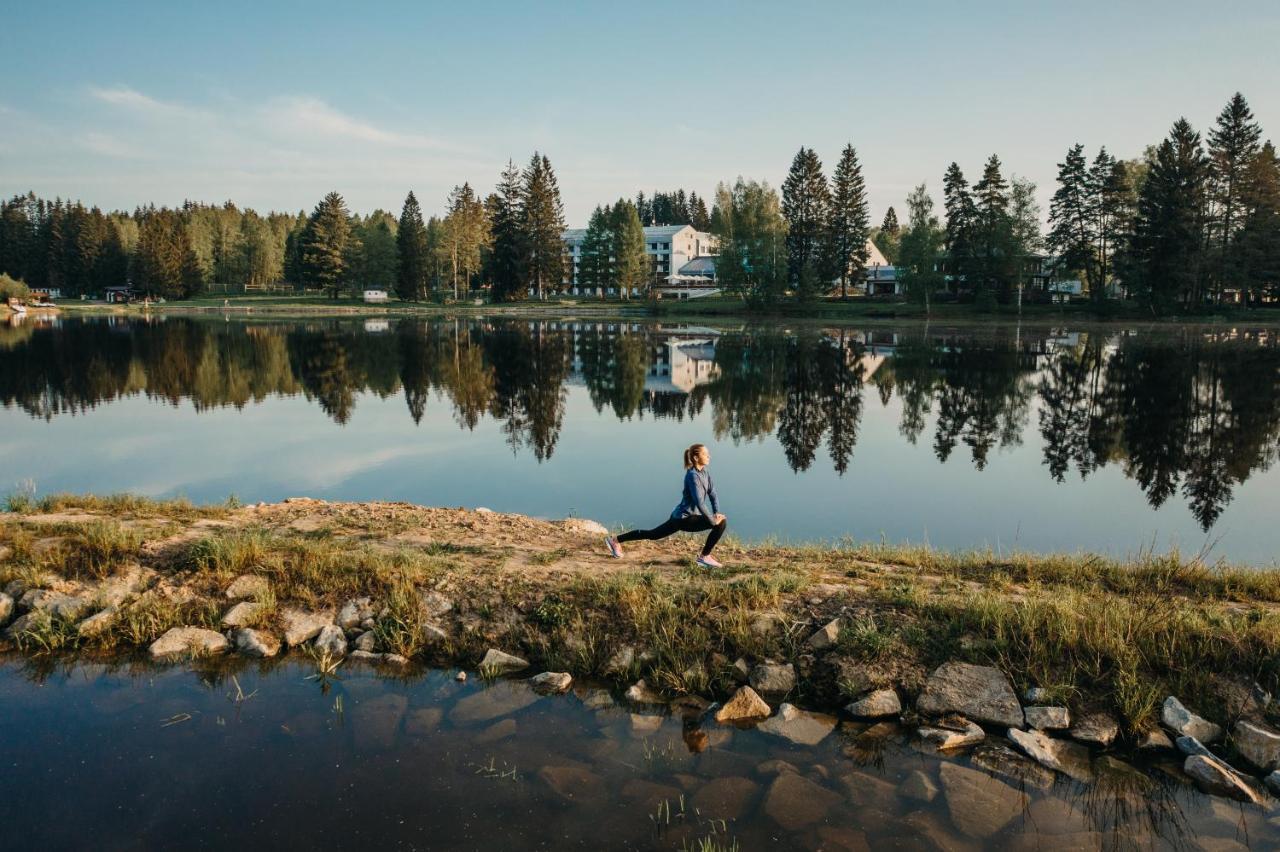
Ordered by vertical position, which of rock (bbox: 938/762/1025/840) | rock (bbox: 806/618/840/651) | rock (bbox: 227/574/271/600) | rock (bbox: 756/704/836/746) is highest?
rock (bbox: 227/574/271/600)

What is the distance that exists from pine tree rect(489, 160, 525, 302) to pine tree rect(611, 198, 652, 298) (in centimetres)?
1245

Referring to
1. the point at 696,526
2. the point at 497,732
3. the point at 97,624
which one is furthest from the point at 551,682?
the point at 97,624

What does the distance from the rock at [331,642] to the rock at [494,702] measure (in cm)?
185

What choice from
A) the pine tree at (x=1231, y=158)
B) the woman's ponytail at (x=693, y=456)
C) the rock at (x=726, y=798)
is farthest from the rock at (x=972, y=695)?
the pine tree at (x=1231, y=158)

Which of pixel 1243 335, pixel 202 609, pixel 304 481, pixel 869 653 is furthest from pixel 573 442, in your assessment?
pixel 1243 335

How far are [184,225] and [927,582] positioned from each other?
158122mm

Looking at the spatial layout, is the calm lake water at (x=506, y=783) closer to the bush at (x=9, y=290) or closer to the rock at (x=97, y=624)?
the rock at (x=97, y=624)

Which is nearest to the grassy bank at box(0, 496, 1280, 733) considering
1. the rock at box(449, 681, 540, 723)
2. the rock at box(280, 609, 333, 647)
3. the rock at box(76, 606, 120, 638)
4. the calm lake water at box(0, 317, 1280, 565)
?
the rock at box(76, 606, 120, 638)

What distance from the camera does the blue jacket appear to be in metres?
10.2

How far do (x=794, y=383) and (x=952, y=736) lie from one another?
29376mm

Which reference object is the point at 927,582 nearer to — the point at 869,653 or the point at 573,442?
the point at 869,653

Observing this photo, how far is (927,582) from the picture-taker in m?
9.76

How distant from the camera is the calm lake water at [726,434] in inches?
623

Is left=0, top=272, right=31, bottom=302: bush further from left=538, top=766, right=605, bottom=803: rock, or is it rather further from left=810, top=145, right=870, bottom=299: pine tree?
left=538, top=766, right=605, bottom=803: rock
